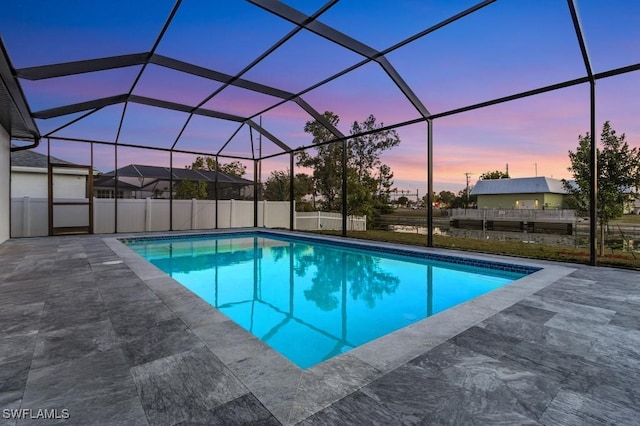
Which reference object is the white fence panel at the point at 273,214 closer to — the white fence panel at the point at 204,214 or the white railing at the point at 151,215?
the white railing at the point at 151,215

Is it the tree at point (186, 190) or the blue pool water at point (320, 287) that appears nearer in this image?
the blue pool water at point (320, 287)

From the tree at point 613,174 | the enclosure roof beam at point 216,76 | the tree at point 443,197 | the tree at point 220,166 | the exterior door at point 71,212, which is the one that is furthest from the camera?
the tree at point 443,197

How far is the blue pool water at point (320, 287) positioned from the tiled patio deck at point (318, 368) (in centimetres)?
81

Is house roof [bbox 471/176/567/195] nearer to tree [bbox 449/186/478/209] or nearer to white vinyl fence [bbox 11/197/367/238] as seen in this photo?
tree [bbox 449/186/478/209]

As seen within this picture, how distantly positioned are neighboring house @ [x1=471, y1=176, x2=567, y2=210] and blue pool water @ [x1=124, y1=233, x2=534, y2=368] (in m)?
22.7

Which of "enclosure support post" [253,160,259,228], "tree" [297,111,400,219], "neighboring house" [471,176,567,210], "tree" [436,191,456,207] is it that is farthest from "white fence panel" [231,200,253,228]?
"tree" [436,191,456,207]

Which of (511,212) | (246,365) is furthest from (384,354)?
(511,212)

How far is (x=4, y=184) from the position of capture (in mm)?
7781

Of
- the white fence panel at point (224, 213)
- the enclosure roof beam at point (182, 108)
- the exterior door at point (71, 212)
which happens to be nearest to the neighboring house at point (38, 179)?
the exterior door at point (71, 212)

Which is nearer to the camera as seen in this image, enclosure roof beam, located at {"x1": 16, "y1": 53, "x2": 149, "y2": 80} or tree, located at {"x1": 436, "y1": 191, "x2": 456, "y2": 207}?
enclosure roof beam, located at {"x1": 16, "y1": 53, "x2": 149, "y2": 80}

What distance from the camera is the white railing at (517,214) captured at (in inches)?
727

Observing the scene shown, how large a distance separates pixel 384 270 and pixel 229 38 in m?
5.04

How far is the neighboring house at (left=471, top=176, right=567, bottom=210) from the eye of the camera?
2431 cm

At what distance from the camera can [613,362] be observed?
2010 millimetres
